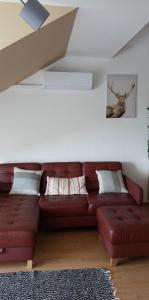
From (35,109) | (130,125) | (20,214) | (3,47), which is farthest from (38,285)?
(130,125)

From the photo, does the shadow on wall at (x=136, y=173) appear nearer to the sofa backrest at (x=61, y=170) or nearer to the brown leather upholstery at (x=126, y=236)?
the sofa backrest at (x=61, y=170)

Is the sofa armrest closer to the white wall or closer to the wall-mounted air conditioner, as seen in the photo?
the white wall

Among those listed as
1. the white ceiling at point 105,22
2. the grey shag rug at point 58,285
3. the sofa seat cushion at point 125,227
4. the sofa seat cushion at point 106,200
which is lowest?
the grey shag rug at point 58,285

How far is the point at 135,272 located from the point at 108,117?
2.36 meters

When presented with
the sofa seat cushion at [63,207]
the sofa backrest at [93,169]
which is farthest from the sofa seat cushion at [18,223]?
the sofa backrest at [93,169]

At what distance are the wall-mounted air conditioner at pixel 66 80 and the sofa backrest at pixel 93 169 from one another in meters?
1.15

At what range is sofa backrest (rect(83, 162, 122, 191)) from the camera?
12.9 feet

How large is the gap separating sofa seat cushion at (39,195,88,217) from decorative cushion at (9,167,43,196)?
0.25 metres

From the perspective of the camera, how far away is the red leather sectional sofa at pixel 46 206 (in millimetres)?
2549

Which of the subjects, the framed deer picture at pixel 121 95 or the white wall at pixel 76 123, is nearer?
the white wall at pixel 76 123

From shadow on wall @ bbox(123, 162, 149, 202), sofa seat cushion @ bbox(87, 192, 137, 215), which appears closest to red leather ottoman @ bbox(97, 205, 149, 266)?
sofa seat cushion @ bbox(87, 192, 137, 215)

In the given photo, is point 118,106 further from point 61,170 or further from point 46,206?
point 46,206

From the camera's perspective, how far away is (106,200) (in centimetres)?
345

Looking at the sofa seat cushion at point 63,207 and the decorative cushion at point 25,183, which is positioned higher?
the decorative cushion at point 25,183
